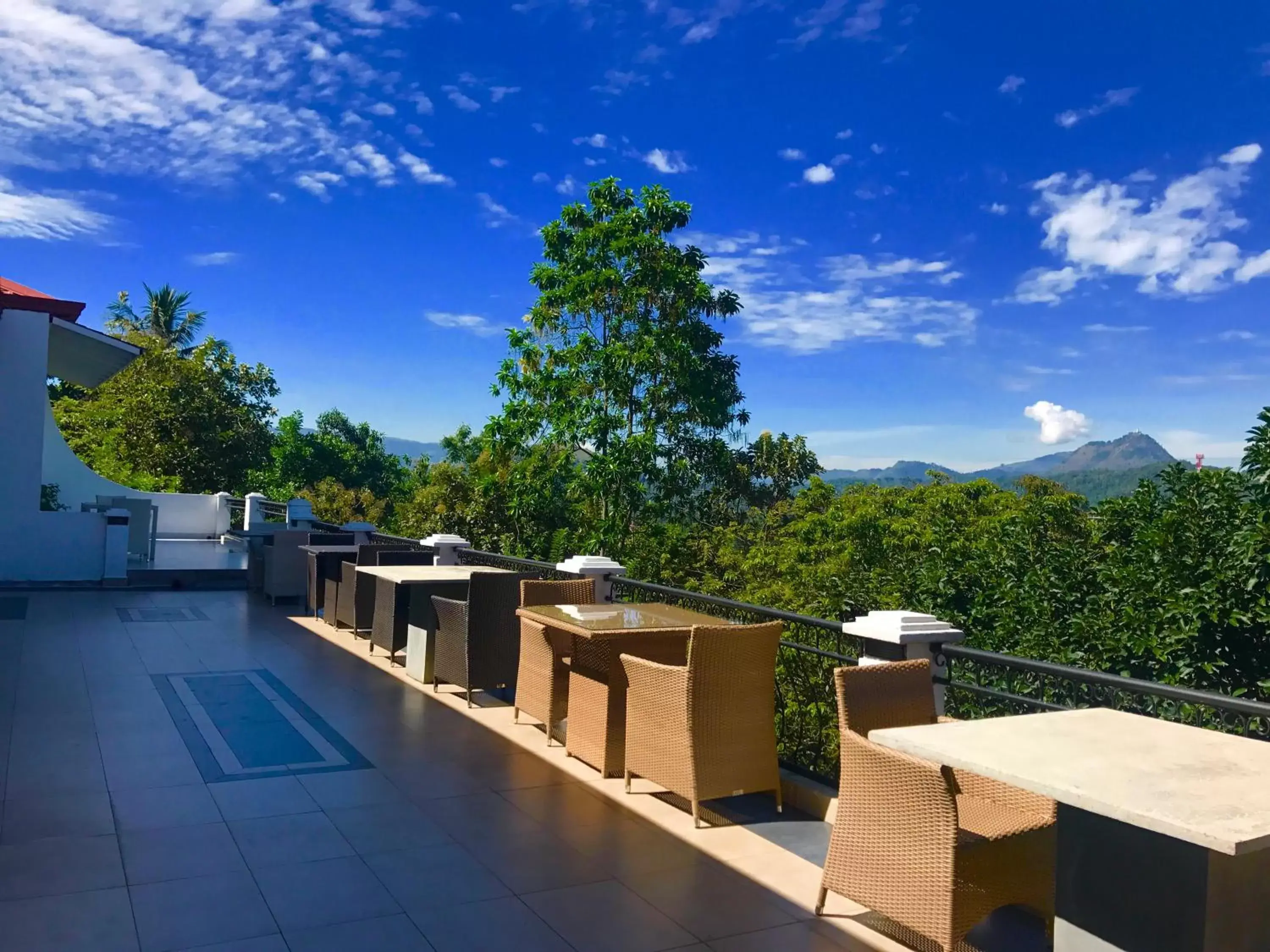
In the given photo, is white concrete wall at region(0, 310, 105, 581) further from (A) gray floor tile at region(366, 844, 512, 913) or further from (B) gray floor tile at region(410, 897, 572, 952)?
(B) gray floor tile at region(410, 897, 572, 952)

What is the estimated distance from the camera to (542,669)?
5.22m

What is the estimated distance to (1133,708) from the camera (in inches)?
135

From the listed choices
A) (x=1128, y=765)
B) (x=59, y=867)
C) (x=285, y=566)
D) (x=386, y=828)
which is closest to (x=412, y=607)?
(x=386, y=828)

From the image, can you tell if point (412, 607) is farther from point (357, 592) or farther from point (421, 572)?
point (357, 592)

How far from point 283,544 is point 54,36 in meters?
7.75

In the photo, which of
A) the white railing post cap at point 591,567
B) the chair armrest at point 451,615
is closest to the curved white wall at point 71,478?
the chair armrest at point 451,615

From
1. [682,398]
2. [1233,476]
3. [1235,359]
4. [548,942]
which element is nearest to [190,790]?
[548,942]

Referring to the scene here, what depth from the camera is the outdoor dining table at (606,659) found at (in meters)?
4.57

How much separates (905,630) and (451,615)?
330 centimetres

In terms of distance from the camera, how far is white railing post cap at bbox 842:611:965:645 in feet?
12.5

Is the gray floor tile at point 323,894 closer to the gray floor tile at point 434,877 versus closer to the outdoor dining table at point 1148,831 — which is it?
the gray floor tile at point 434,877

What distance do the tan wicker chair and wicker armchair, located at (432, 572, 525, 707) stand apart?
6.18 feet

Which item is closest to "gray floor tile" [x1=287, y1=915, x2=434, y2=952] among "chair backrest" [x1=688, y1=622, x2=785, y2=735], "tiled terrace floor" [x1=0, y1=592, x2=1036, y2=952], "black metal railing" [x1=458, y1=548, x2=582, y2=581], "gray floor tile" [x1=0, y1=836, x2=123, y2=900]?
"tiled terrace floor" [x1=0, y1=592, x2=1036, y2=952]

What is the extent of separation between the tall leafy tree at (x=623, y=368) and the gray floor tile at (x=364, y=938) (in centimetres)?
1320
